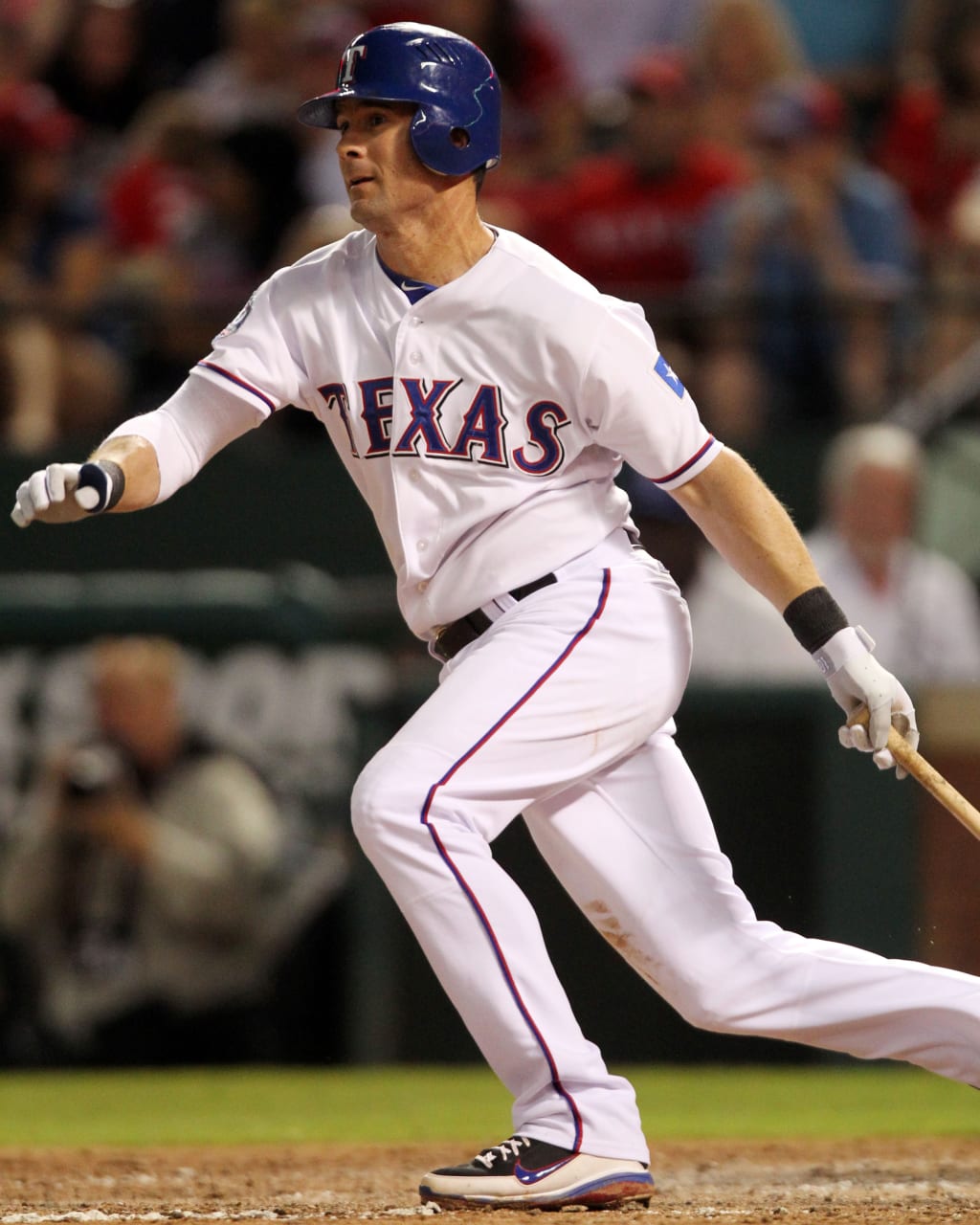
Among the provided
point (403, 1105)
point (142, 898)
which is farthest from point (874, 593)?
point (142, 898)

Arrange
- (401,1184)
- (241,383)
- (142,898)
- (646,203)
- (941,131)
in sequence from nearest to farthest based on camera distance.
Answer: (241,383) → (401,1184) → (142,898) → (646,203) → (941,131)

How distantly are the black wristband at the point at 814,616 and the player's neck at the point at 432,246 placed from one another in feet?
2.68

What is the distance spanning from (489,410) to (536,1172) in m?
1.27

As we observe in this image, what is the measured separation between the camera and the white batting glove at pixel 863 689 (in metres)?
3.59

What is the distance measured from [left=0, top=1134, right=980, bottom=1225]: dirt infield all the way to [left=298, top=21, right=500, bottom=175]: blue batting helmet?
178 centimetres

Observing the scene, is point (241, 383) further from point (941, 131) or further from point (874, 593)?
point (941, 131)

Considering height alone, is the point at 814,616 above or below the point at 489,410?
below

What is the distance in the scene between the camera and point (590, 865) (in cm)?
362

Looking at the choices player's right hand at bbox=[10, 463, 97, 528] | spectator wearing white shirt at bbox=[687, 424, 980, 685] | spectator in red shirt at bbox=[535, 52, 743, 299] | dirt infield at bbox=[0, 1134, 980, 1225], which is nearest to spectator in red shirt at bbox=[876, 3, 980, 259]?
spectator in red shirt at bbox=[535, 52, 743, 299]

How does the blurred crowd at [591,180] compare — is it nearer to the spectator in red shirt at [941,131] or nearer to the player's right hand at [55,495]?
the spectator in red shirt at [941,131]

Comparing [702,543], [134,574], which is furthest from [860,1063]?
[134,574]

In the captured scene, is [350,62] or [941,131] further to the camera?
[941,131]

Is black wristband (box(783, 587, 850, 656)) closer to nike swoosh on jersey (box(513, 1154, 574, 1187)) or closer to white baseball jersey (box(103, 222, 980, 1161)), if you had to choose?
white baseball jersey (box(103, 222, 980, 1161))

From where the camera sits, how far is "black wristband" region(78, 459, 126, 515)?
11.0 feet
